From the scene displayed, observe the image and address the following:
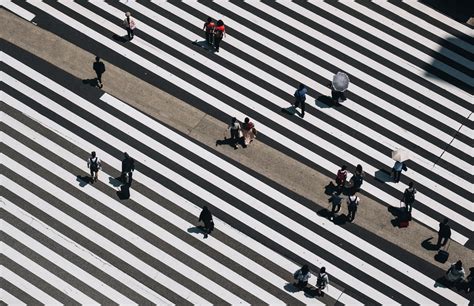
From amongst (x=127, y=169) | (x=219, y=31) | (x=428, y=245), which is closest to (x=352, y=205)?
(x=428, y=245)

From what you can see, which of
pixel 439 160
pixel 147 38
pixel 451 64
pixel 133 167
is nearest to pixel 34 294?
pixel 133 167

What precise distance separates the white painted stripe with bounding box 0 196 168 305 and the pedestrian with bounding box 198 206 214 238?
3.31m

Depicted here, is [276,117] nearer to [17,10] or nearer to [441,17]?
[441,17]

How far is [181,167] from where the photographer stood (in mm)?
38156

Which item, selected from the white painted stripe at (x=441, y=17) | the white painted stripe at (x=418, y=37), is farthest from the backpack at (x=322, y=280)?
the white painted stripe at (x=441, y=17)

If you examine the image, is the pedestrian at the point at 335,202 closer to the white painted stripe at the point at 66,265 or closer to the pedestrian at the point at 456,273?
the pedestrian at the point at 456,273

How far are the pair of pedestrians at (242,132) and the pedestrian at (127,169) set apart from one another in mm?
4296

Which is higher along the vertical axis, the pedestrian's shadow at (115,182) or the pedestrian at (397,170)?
the pedestrian at (397,170)

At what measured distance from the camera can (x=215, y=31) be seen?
4106cm

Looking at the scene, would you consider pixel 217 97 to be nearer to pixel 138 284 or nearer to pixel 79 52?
pixel 79 52

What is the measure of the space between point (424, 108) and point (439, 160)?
2668mm

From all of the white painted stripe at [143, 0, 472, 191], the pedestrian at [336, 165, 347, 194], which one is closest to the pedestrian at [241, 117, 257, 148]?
the white painted stripe at [143, 0, 472, 191]

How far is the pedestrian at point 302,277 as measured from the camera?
113ft

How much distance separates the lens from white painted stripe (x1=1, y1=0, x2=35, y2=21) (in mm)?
42344
